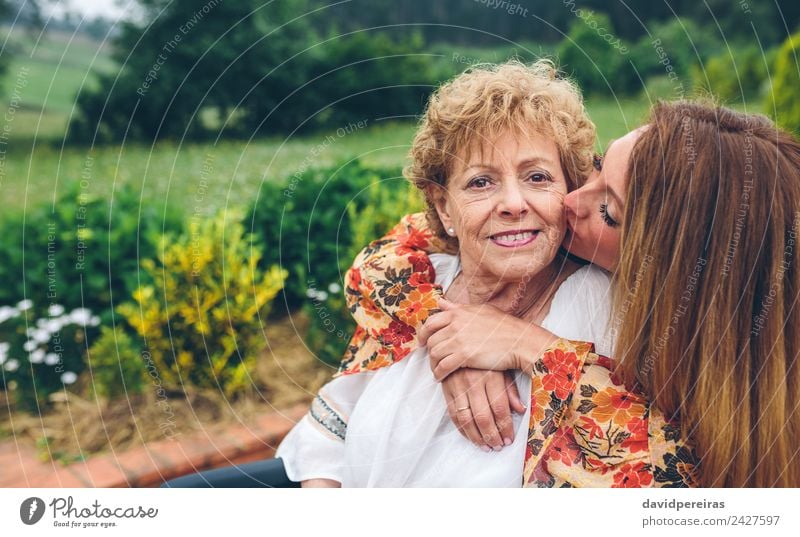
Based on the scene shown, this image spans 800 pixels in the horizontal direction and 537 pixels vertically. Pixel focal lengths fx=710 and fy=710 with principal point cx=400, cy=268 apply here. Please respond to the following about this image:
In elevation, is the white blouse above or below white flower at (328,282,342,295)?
below

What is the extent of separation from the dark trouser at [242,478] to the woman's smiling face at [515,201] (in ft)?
2.10

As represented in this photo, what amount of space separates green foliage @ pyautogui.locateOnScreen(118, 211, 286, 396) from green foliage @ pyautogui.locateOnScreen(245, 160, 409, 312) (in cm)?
22

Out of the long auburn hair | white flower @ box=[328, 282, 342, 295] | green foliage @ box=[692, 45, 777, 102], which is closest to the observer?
the long auburn hair

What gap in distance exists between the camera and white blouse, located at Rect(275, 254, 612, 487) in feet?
4.02

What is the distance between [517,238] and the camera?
118 cm

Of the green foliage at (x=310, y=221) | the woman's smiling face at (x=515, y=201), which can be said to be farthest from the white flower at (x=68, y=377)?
the woman's smiling face at (x=515, y=201)

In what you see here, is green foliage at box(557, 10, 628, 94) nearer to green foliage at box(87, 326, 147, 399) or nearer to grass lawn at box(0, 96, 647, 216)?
grass lawn at box(0, 96, 647, 216)

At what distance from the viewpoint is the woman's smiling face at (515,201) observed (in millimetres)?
1167

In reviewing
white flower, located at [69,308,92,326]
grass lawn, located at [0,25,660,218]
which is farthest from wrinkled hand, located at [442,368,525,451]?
grass lawn, located at [0,25,660,218]

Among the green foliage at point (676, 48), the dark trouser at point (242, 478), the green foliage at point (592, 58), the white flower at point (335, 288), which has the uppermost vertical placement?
the green foliage at point (676, 48)

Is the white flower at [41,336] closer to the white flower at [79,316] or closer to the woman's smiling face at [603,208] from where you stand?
the white flower at [79,316]

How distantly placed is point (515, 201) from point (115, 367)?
164 centimetres

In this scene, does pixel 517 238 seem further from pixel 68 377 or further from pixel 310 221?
pixel 68 377

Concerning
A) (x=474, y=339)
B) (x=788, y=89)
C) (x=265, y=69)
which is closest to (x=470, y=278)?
(x=474, y=339)
